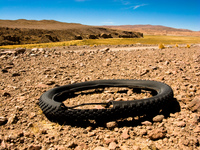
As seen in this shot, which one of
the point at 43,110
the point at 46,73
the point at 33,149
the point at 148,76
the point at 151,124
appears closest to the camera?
the point at 33,149

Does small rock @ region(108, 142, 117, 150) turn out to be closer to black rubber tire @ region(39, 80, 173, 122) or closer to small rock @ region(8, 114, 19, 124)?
black rubber tire @ region(39, 80, 173, 122)

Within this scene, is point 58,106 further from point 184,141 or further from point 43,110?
point 184,141

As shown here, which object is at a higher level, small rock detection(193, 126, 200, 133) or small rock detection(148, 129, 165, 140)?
small rock detection(193, 126, 200, 133)

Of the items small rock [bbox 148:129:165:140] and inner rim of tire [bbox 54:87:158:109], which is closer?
small rock [bbox 148:129:165:140]

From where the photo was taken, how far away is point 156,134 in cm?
262

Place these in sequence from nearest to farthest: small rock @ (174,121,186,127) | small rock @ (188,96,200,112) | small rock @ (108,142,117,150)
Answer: small rock @ (108,142,117,150) → small rock @ (174,121,186,127) → small rock @ (188,96,200,112)

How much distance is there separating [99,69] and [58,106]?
3.50 meters

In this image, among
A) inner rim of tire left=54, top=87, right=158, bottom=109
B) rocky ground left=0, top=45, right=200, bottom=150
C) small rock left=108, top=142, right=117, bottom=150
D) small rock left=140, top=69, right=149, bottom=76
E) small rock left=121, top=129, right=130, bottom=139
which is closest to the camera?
small rock left=108, top=142, right=117, bottom=150

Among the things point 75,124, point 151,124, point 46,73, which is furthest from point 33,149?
point 46,73

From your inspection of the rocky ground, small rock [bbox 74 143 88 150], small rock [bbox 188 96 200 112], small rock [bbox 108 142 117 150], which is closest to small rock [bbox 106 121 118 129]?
the rocky ground

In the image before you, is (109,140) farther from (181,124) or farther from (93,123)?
(181,124)

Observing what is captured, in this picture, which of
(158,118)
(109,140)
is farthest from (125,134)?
(158,118)

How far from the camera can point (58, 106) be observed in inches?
120

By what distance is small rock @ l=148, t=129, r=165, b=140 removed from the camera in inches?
102
